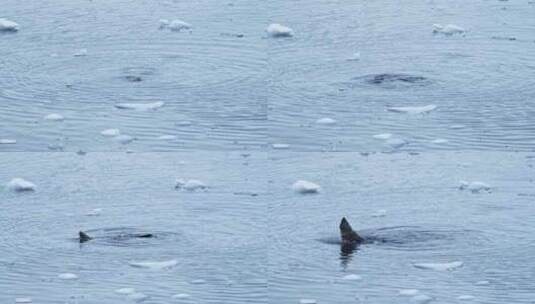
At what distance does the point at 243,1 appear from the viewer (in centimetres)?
1150

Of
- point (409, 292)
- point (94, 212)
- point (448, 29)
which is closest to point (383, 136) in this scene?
point (94, 212)

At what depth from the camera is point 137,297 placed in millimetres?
6434

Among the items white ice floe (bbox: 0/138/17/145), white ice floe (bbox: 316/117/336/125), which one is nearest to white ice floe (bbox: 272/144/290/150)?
white ice floe (bbox: 316/117/336/125)

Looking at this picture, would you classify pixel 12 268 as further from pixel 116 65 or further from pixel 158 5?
pixel 158 5

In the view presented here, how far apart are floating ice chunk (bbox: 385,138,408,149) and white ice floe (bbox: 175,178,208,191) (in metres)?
1.05

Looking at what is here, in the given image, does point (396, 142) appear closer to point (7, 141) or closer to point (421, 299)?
point (7, 141)

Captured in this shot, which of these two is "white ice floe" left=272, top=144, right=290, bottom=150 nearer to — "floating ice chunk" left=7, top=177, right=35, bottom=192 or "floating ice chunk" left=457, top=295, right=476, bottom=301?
"floating ice chunk" left=7, top=177, right=35, bottom=192

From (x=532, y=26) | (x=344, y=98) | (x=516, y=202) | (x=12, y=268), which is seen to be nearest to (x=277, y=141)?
(x=344, y=98)

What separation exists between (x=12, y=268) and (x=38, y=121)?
212 centimetres

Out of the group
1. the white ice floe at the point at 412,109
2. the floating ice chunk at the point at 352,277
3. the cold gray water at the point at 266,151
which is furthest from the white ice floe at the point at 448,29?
the floating ice chunk at the point at 352,277

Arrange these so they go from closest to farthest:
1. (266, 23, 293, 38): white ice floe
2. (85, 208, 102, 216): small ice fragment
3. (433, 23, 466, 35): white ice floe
→ (85, 208, 102, 216): small ice fragment → (266, 23, 293, 38): white ice floe → (433, 23, 466, 35): white ice floe

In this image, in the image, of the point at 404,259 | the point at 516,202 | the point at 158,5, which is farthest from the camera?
the point at 158,5

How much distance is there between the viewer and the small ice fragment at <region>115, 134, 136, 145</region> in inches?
333

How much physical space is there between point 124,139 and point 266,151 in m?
0.73
